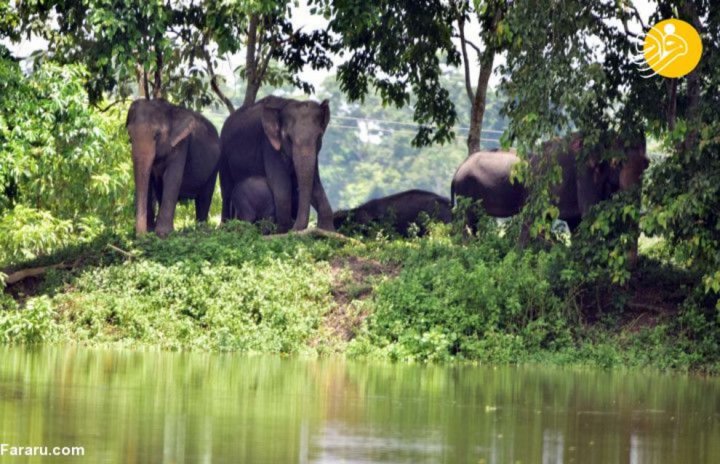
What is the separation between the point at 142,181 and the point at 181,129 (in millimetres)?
1145

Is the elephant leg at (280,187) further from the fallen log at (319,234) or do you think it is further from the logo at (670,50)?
the logo at (670,50)

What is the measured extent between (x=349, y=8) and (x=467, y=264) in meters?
5.64

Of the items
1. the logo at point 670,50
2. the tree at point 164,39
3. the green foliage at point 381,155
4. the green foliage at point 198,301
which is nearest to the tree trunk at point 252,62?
Answer: the tree at point 164,39

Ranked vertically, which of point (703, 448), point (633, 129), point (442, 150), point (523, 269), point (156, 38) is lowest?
point (703, 448)

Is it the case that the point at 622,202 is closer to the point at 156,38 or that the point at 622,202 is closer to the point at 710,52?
the point at 710,52

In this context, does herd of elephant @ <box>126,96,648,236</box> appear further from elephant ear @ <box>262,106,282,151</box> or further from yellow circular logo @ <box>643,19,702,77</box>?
yellow circular logo @ <box>643,19,702,77</box>

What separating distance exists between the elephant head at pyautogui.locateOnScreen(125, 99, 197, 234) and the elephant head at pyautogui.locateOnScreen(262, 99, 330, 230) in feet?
5.61

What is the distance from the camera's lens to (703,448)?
12711 millimetres

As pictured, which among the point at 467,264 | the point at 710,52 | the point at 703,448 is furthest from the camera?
the point at 467,264

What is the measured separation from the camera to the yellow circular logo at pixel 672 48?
22297mm

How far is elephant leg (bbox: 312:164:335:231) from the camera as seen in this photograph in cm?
2761

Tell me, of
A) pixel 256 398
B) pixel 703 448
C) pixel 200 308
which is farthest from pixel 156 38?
pixel 703 448

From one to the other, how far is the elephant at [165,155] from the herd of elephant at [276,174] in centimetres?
2

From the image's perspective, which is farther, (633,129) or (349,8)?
(349,8)
